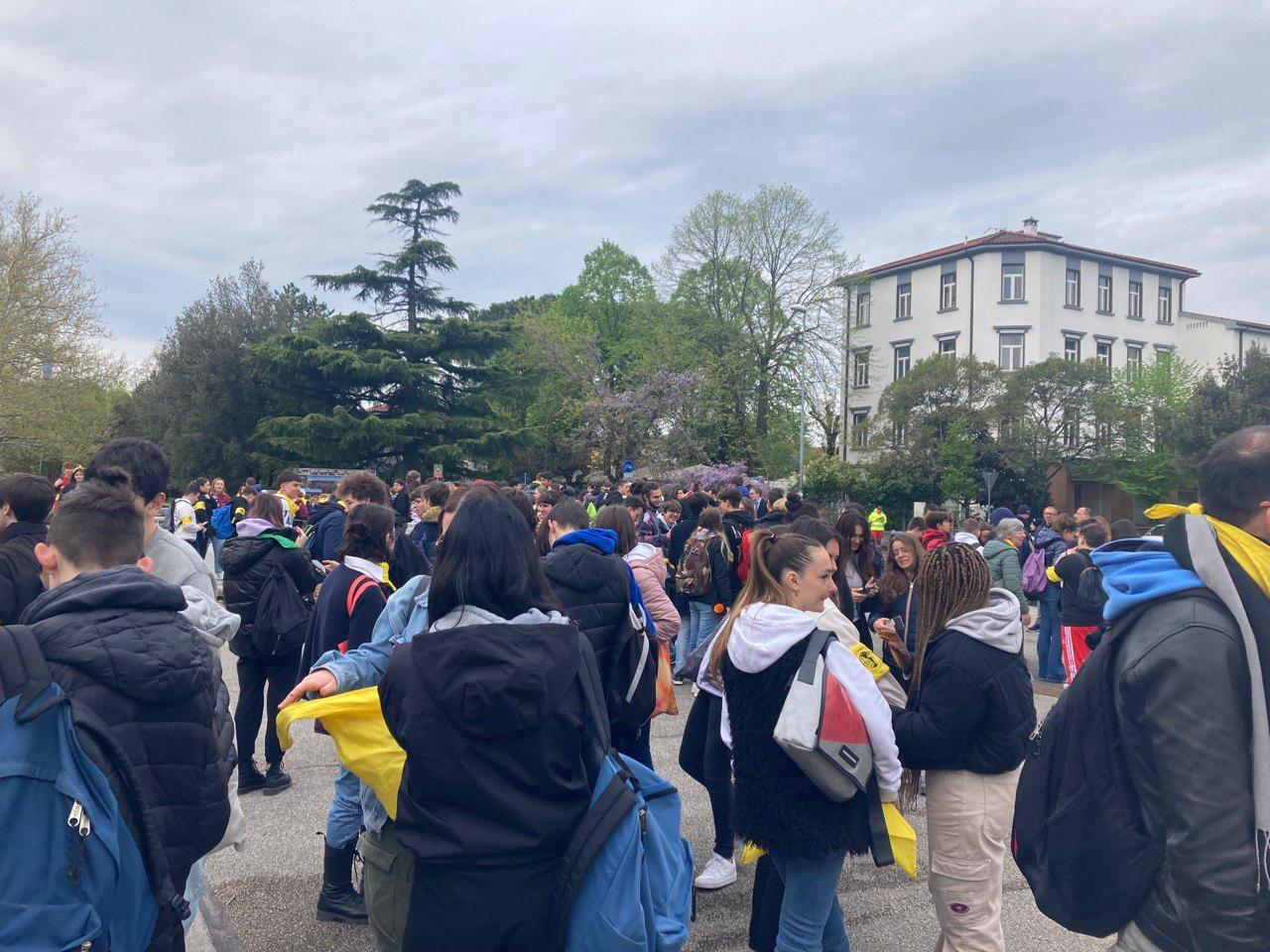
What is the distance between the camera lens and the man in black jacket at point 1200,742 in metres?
1.75

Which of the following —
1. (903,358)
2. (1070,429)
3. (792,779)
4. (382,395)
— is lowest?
(792,779)

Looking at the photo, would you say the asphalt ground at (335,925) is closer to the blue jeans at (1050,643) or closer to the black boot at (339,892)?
the black boot at (339,892)

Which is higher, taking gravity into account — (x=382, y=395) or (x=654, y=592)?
(x=382, y=395)

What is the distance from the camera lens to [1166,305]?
157 feet

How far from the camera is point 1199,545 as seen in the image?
1.93 metres

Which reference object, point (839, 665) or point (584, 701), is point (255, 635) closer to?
point (584, 701)

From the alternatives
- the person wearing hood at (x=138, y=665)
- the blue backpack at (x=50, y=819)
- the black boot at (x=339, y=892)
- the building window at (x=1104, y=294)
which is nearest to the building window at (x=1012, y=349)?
the building window at (x=1104, y=294)

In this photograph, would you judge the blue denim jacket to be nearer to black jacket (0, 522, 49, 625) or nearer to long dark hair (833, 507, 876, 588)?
black jacket (0, 522, 49, 625)

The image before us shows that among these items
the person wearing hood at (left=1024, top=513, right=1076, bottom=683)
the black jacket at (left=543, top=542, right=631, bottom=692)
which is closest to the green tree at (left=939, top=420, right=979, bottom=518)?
the person wearing hood at (left=1024, top=513, right=1076, bottom=683)

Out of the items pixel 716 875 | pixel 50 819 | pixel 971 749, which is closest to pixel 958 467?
pixel 716 875

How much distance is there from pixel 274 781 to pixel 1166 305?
179ft

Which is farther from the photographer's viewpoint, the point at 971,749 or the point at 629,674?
the point at 629,674

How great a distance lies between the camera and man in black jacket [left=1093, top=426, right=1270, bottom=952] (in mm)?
1745

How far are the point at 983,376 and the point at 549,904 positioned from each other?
36.0 meters
